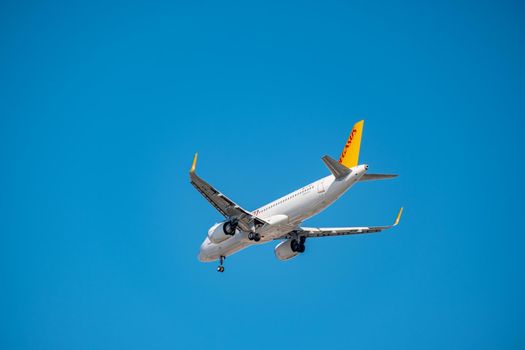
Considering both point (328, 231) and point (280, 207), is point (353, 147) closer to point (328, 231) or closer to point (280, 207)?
point (280, 207)

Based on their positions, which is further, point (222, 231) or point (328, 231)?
point (328, 231)

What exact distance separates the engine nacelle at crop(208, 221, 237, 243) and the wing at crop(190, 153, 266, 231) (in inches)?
26.4

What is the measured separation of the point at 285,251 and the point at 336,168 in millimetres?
14265

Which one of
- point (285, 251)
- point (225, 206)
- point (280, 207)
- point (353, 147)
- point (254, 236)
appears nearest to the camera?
point (353, 147)

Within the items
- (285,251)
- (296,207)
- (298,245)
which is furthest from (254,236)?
(285,251)

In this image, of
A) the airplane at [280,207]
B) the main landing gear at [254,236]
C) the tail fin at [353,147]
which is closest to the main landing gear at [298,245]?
the airplane at [280,207]

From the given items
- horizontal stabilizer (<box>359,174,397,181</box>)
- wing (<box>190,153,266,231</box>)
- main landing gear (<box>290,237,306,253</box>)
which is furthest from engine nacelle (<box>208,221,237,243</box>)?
horizontal stabilizer (<box>359,174,397,181</box>)

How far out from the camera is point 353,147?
2128 inches

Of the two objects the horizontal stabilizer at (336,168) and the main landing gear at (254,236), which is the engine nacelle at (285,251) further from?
the horizontal stabilizer at (336,168)

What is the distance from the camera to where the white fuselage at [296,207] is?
172ft

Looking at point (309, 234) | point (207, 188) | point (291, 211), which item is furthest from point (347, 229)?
point (207, 188)

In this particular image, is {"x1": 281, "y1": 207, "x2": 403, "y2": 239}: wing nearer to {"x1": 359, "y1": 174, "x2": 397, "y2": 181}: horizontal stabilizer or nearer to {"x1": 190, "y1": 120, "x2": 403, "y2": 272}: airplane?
{"x1": 190, "y1": 120, "x2": 403, "y2": 272}: airplane

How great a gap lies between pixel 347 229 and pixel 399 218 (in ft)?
20.1

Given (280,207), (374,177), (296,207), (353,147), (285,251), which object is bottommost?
(296,207)
